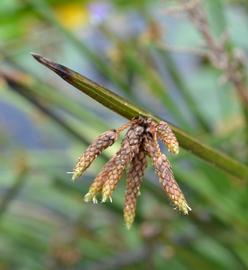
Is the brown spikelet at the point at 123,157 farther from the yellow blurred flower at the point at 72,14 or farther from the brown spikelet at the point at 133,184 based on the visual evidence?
the yellow blurred flower at the point at 72,14

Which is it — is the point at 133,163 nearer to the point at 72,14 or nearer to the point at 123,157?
the point at 123,157

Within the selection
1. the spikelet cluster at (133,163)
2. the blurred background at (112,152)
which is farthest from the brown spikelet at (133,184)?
the blurred background at (112,152)

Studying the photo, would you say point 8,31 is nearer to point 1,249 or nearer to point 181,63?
point 1,249

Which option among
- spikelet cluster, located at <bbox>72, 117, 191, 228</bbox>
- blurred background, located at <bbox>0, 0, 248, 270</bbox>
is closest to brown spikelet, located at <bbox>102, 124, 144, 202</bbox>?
spikelet cluster, located at <bbox>72, 117, 191, 228</bbox>

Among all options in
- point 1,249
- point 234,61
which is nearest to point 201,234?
point 234,61

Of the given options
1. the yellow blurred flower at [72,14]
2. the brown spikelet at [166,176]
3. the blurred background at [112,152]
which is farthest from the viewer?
the yellow blurred flower at [72,14]

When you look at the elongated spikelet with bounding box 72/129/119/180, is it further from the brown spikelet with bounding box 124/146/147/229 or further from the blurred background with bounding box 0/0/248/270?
the blurred background with bounding box 0/0/248/270

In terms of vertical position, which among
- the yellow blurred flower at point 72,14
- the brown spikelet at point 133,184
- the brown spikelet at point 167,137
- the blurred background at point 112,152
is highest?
the yellow blurred flower at point 72,14
